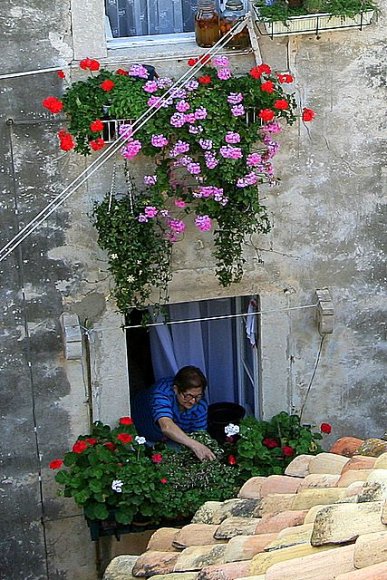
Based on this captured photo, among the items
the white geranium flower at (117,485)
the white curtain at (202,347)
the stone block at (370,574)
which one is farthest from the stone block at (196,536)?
the white curtain at (202,347)

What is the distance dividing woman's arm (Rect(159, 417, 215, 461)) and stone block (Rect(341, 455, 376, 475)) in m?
2.38

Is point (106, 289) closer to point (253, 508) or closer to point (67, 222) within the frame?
point (67, 222)

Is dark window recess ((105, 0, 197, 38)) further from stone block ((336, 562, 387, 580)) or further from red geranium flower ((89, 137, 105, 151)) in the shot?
stone block ((336, 562, 387, 580))

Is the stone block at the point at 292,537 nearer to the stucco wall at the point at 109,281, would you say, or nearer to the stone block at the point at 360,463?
the stone block at the point at 360,463

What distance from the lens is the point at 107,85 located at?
285 inches

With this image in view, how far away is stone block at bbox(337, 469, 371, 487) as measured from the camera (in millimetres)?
5463

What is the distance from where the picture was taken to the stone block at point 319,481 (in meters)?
5.79

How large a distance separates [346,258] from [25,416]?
8.47 ft

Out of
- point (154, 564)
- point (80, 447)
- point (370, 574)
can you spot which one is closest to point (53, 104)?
point (80, 447)

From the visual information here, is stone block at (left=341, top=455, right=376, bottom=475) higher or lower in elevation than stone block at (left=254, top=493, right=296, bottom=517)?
higher

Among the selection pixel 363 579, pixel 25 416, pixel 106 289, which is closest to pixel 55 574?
pixel 25 416

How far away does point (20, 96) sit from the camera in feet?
24.1

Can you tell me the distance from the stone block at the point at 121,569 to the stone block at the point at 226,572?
0.92 metres

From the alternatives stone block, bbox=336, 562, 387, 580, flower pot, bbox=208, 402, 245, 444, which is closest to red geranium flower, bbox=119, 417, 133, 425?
flower pot, bbox=208, 402, 245, 444
